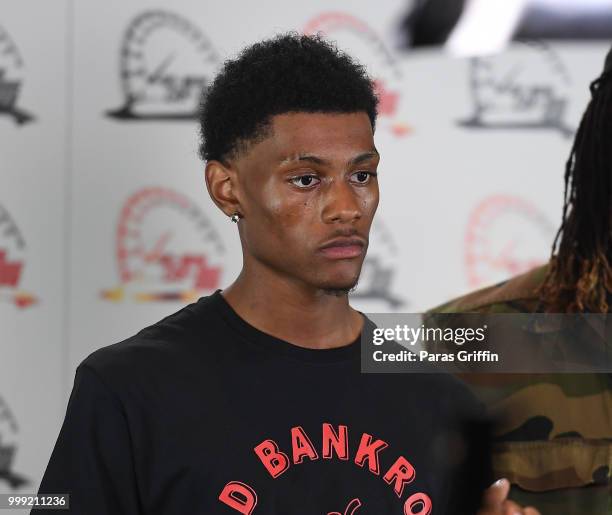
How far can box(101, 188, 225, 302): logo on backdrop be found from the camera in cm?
154

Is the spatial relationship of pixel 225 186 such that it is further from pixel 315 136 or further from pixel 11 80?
pixel 11 80

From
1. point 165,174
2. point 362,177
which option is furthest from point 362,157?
point 165,174

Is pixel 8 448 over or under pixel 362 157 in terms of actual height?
under

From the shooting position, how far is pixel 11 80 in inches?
59.7

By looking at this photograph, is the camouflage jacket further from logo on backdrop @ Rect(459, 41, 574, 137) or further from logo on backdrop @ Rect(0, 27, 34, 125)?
logo on backdrop @ Rect(0, 27, 34, 125)

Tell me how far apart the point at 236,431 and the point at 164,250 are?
682 mm

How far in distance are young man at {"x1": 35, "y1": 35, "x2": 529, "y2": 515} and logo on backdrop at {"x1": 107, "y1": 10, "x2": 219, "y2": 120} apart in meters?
0.54

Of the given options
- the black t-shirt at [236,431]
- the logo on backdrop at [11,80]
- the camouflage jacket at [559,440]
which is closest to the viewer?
the black t-shirt at [236,431]

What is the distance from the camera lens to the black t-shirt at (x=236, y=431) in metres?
0.89

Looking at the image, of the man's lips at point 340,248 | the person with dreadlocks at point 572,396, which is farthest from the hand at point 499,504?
the man's lips at point 340,248

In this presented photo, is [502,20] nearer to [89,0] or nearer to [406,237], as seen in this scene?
[406,237]

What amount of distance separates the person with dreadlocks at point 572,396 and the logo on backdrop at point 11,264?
750 millimetres

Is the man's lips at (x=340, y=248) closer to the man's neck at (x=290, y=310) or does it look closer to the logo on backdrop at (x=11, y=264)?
the man's neck at (x=290, y=310)

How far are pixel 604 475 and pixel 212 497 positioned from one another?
1.92 feet
